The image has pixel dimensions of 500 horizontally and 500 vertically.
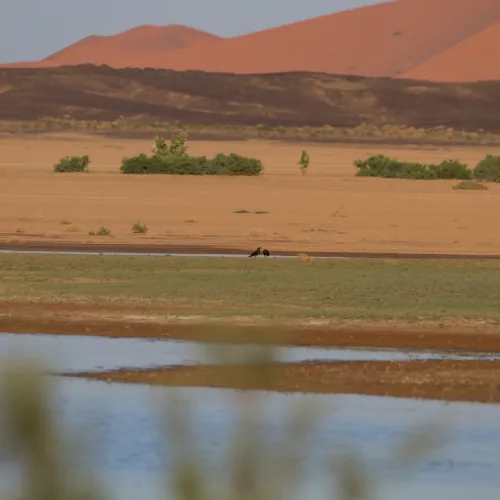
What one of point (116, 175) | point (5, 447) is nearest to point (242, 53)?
point (116, 175)

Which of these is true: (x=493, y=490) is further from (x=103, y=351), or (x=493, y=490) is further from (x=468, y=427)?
(x=103, y=351)

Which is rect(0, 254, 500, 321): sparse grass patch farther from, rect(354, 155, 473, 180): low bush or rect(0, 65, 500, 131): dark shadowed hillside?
rect(0, 65, 500, 131): dark shadowed hillside

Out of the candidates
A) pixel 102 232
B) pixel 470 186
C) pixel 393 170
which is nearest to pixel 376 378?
pixel 102 232

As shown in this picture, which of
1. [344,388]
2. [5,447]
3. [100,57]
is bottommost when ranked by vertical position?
[100,57]

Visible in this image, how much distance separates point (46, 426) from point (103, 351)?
1215 centimetres

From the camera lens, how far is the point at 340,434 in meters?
10.7

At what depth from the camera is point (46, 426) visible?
126 inches

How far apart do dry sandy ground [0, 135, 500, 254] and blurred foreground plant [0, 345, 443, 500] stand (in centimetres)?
2413

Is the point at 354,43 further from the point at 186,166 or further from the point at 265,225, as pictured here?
the point at 265,225

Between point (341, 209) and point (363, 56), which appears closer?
point (341, 209)

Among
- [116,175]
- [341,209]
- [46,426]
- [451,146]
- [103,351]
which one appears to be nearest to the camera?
[46,426]

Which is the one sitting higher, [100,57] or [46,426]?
[46,426]

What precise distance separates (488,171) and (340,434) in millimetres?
38009

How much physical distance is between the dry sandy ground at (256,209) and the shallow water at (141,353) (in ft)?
38.4
